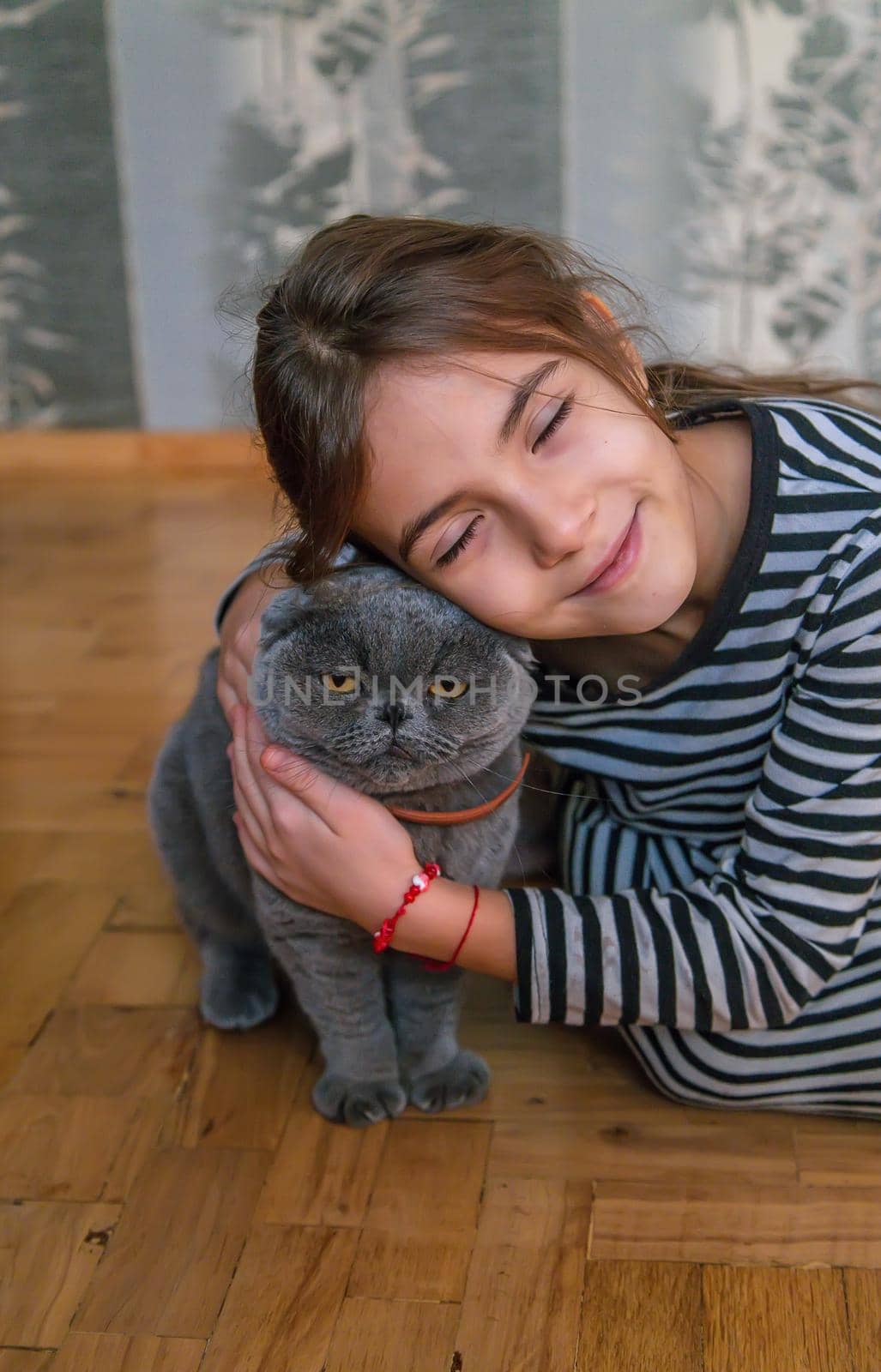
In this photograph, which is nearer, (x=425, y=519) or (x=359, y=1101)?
(x=425, y=519)

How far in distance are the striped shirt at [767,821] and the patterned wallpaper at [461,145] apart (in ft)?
4.19

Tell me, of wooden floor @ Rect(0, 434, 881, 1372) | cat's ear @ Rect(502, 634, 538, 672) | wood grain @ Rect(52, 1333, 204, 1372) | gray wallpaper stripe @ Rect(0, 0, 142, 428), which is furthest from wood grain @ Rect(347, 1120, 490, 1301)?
gray wallpaper stripe @ Rect(0, 0, 142, 428)

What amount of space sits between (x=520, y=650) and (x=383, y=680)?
106 millimetres

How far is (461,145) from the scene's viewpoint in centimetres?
221

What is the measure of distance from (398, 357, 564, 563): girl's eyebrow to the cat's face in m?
0.04

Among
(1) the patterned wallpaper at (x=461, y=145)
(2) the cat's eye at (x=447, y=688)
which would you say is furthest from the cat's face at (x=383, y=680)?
(1) the patterned wallpaper at (x=461, y=145)

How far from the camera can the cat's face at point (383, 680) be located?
0.79 meters

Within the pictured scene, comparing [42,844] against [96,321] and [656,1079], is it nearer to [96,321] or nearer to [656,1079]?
[656,1079]

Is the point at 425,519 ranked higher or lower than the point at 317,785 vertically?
higher

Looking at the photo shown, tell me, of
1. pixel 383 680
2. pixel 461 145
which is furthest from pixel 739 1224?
pixel 461 145

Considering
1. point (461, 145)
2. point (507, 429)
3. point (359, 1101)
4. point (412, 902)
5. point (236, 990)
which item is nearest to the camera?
point (507, 429)

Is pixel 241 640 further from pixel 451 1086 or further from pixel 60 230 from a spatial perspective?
pixel 60 230

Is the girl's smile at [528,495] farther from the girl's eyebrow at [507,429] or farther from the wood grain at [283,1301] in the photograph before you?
the wood grain at [283,1301]

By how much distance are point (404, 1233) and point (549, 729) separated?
0.38 meters
